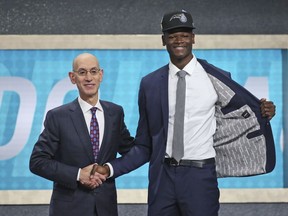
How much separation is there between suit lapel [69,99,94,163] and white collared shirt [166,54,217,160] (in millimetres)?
419

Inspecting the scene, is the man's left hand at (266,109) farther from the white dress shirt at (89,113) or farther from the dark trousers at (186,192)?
the white dress shirt at (89,113)

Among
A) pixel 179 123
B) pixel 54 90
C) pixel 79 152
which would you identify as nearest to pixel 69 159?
pixel 79 152

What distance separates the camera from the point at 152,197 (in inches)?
151

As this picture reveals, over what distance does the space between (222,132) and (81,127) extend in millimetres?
744

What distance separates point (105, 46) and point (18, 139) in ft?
3.33

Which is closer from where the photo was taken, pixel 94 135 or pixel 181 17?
pixel 181 17

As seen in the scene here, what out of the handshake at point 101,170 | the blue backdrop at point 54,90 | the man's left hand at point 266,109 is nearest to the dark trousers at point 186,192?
the handshake at point 101,170

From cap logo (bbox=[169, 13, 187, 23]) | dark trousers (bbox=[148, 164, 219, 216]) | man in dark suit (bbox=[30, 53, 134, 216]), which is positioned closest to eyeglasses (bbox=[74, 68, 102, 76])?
man in dark suit (bbox=[30, 53, 134, 216])

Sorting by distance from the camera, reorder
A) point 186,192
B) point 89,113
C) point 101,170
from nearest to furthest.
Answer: point 186,192 < point 101,170 < point 89,113

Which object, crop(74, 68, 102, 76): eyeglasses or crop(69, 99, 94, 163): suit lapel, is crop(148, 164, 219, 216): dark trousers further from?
crop(74, 68, 102, 76): eyeglasses

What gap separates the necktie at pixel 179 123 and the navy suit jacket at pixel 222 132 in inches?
2.5

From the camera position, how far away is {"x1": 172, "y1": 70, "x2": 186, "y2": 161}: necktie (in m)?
3.72

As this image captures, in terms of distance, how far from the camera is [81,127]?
12.7 feet

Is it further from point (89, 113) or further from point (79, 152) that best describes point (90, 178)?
point (89, 113)
